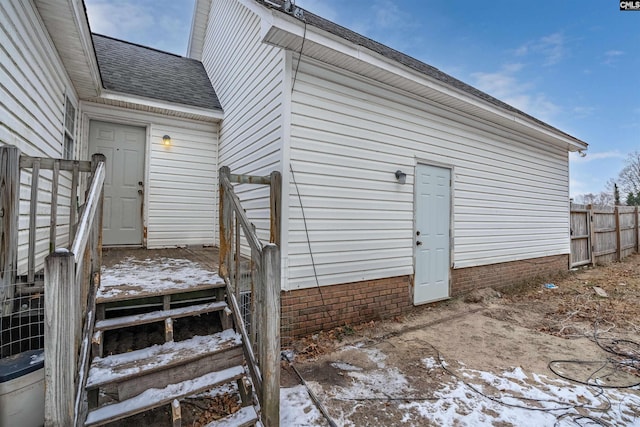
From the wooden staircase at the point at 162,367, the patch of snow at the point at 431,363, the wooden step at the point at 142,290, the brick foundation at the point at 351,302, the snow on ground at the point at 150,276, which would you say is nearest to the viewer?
the wooden staircase at the point at 162,367

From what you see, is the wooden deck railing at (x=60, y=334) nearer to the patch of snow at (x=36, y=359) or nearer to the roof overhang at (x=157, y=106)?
the patch of snow at (x=36, y=359)

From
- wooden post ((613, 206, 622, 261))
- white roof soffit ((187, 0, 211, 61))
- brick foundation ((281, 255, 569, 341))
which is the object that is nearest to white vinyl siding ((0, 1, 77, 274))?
brick foundation ((281, 255, 569, 341))

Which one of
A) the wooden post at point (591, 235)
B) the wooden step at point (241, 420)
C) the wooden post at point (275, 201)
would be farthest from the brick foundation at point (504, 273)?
the wooden step at point (241, 420)

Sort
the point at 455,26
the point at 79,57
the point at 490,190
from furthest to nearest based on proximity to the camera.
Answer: the point at 455,26, the point at 490,190, the point at 79,57

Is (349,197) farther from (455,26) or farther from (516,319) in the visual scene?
(455,26)

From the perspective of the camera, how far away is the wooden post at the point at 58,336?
1.24 m

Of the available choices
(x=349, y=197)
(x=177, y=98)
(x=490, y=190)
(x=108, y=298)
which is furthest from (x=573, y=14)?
(x=108, y=298)

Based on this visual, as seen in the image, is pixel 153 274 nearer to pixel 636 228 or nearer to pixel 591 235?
pixel 591 235

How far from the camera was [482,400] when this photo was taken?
2371 millimetres

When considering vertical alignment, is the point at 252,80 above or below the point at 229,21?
below

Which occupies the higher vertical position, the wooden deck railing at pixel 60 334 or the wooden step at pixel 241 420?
the wooden deck railing at pixel 60 334

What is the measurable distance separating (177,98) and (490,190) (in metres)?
6.24

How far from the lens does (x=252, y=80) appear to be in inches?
168

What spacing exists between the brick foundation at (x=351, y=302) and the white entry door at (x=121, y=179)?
3.59m
